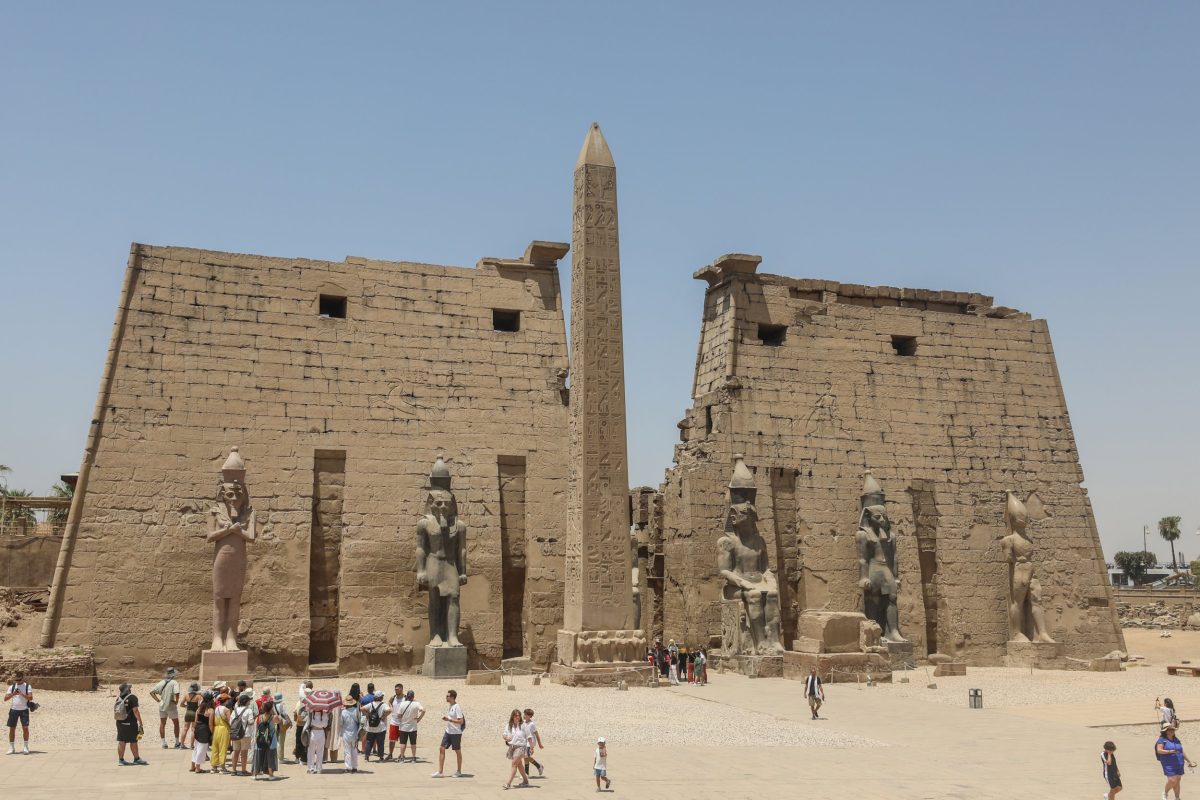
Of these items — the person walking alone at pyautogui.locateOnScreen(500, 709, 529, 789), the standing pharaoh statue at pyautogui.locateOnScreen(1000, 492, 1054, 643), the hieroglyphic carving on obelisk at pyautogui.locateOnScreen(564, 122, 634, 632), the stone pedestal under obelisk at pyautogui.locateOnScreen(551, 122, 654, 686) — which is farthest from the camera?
the standing pharaoh statue at pyautogui.locateOnScreen(1000, 492, 1054, 643)

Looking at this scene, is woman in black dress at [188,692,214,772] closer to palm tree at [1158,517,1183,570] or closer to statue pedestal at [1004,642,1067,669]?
statue pedestal at [1004,642,1067,669]

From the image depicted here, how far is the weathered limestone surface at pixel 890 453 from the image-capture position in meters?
16.9

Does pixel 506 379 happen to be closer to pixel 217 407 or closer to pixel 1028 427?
pixel 217 407

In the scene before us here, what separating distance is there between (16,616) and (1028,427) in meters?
15.4

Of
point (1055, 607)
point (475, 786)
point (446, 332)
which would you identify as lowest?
point (475, 786)

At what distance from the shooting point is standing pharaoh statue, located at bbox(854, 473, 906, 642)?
16203mm

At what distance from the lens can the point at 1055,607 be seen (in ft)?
59.9

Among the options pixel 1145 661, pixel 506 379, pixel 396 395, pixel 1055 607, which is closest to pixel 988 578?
pixel 1055 607

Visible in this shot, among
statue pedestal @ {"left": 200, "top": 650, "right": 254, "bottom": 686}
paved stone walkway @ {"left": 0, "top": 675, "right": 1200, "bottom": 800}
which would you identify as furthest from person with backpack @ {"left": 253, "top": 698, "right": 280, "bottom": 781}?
statue pedestal @ {"left": 200, "top": 650, "right": 254, "bottom": 686}

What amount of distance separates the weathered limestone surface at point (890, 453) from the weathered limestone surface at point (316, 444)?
2367mm

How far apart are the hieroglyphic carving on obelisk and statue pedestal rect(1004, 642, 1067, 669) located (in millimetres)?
6815

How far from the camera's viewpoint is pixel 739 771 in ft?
27.8

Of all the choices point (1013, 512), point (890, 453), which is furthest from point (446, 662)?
point (1013, 512)

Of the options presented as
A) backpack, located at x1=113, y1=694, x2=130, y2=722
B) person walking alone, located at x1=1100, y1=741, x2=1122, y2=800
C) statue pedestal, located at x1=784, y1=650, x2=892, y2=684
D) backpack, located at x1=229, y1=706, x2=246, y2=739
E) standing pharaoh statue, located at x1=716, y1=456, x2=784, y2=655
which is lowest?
person walking alone, located at x1=1100, y1=741, x2=1122, y2=800
